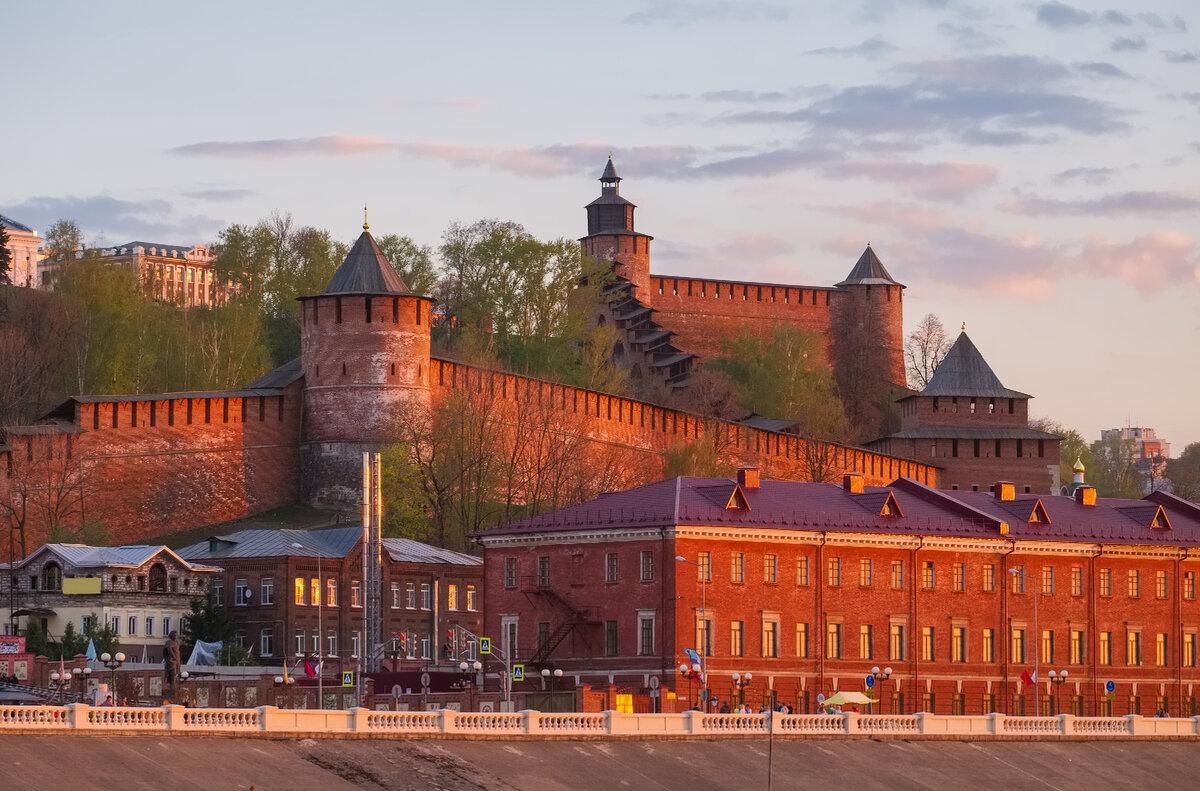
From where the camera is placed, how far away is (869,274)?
13612cm

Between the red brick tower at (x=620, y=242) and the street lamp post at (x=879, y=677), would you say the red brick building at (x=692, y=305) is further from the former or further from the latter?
the street lamp post at (x=879, y=677)

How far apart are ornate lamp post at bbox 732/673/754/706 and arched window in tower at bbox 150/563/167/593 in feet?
78.1

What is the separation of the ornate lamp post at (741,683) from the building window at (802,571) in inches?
129

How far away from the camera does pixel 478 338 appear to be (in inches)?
4525

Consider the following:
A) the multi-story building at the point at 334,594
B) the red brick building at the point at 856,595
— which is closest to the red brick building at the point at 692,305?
the multi-story building at the point at 334,594

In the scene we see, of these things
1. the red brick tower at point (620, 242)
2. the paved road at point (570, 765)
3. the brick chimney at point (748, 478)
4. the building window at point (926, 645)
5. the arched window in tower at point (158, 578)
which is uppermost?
the red brick tower at point (620, 242)

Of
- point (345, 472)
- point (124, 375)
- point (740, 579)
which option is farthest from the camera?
point (124, 375)

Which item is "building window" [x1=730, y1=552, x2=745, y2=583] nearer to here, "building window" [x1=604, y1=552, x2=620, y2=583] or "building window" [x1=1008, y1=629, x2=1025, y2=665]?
"building window" [x1=604, y1=552, x2=620, y2=583]

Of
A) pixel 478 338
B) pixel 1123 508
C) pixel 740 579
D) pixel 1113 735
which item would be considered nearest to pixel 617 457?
pixel 478 338

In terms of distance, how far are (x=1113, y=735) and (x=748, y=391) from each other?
220 ft

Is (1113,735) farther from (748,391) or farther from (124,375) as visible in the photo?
(748,391)

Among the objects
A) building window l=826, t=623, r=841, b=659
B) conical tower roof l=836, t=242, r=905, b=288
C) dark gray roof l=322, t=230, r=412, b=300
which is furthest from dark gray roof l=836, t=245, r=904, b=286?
building window l=826, t=623, r=841, b=659

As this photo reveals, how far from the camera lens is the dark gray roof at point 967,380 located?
384 feet

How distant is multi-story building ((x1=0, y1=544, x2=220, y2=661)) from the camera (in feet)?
258
